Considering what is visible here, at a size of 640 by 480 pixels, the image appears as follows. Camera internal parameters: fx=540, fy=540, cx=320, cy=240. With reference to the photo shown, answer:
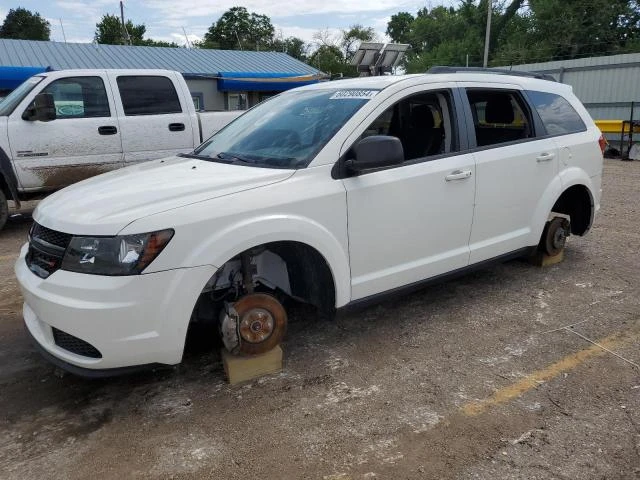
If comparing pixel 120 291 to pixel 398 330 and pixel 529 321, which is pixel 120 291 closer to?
pixel 398 330

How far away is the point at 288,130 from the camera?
12.3ft

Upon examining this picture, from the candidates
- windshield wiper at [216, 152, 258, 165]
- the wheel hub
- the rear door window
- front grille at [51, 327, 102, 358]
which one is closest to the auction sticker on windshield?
windshield wiper at [216, 152, 258, 165]

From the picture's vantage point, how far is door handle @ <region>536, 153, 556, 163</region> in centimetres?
452

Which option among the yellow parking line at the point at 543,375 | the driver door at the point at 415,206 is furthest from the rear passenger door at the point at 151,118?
the yellow parking line at the point at 543,375

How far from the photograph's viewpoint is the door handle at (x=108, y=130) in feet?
24.0

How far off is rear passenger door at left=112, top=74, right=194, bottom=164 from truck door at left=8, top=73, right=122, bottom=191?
18 cm

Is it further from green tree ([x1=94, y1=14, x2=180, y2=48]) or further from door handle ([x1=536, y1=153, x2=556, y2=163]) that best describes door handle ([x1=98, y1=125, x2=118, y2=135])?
green tree ([x1=94, y1=14, x2=180, y2=48])

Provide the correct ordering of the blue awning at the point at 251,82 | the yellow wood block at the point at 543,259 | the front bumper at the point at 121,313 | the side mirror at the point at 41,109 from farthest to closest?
1. the blue awning at the point at 251,82
2. the side mirror at the point at 41,109
3. the yellow wood block at the point at 543,259
4. the front bumper at the point at 121,313

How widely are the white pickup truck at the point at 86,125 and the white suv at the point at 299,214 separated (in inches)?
147

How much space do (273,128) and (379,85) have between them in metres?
0.80

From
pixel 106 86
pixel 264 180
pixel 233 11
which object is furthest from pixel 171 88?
pixel 233 11

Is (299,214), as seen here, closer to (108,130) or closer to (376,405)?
(376,405)

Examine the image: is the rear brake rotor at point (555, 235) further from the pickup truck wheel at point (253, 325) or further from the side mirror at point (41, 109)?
the side mirror at point (41, 109)

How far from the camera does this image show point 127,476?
247 cm
